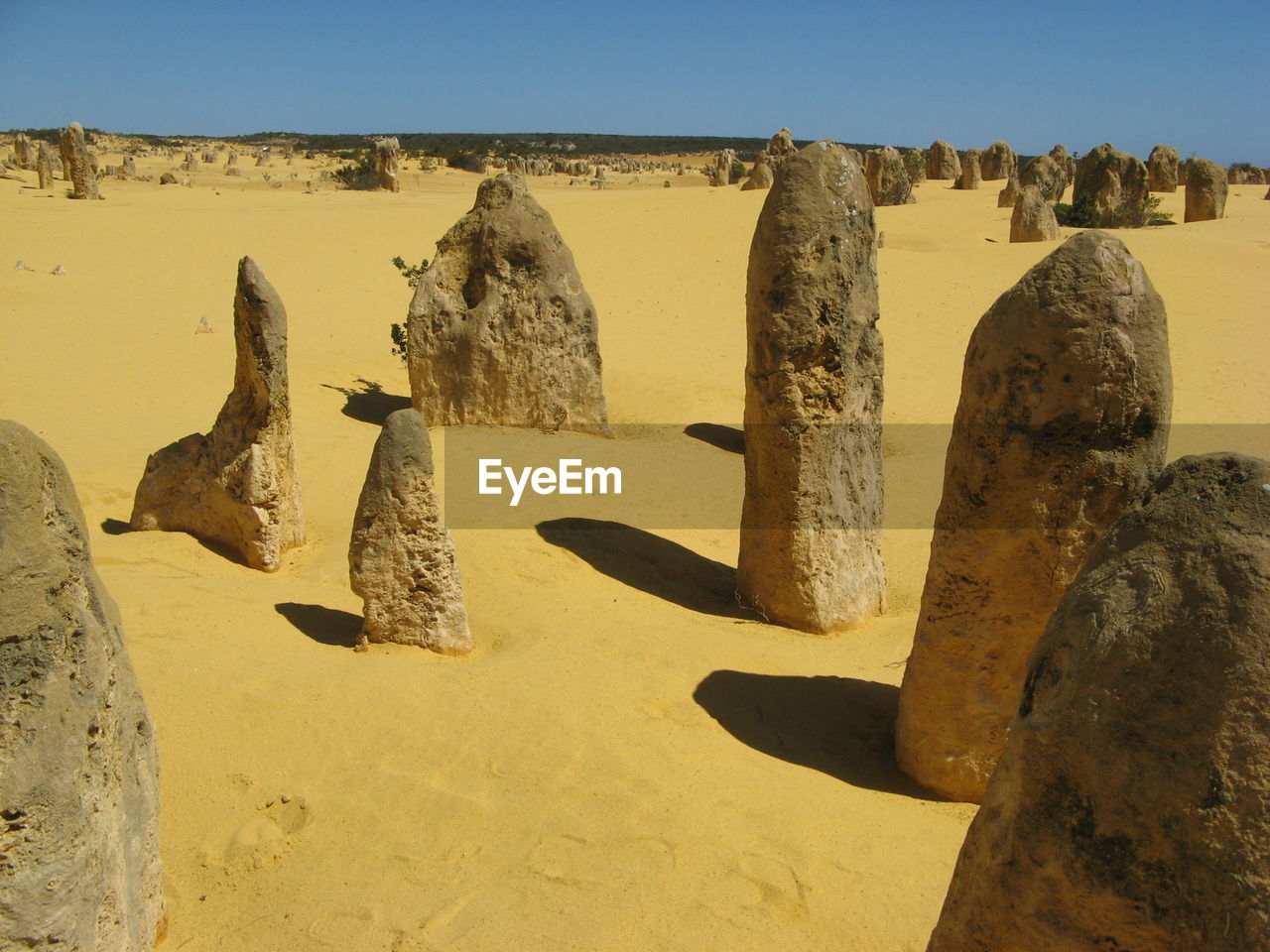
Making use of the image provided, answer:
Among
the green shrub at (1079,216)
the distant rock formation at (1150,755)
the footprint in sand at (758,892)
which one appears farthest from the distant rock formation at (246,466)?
the green shrub at (1079,216)

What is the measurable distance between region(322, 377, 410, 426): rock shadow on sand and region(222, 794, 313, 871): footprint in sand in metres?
7.01

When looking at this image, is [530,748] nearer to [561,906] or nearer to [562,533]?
[561,906]

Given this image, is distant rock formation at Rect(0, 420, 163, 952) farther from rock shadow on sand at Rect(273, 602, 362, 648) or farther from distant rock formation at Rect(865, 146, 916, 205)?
distant rock formation at Rect(865, 146, 916, 205)

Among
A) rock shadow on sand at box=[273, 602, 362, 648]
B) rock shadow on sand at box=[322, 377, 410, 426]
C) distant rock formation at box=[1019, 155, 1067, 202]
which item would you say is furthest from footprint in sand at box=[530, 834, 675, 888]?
distant rock formation at box=[1019, 155, 1067, 202]

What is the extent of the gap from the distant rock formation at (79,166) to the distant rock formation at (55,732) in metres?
27.4

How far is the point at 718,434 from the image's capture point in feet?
37.7

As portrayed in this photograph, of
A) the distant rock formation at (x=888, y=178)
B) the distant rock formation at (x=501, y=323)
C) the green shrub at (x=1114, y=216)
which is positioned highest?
the distant rock formation at (x=888, y=178)

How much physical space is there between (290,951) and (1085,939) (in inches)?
87.0

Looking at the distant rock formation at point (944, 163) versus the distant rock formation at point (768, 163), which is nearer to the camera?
the distant rock formation at point (768, 163)

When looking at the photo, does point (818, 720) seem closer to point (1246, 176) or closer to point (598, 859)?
point (598, 859)

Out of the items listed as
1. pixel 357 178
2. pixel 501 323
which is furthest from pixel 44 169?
pixel 501 323

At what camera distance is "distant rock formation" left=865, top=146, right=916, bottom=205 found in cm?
2978

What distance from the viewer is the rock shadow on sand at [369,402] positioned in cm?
1080

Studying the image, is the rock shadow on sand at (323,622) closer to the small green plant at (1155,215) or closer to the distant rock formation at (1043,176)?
the small green plant at (1155,215)
